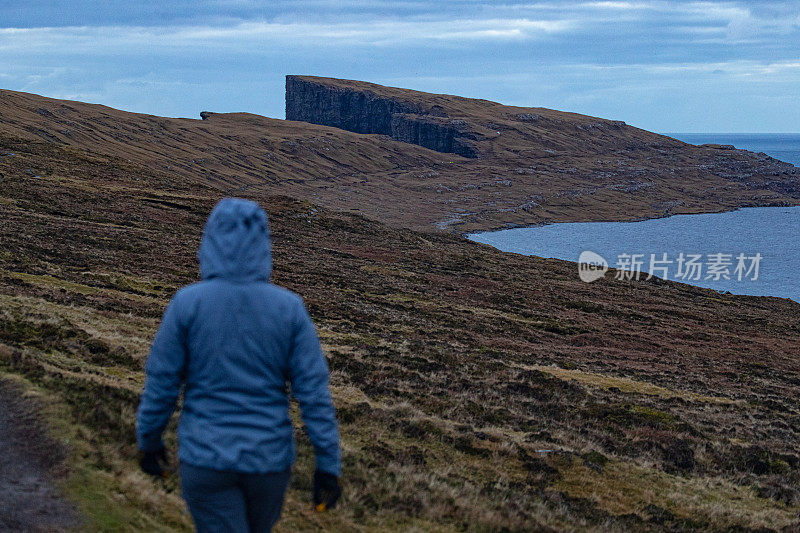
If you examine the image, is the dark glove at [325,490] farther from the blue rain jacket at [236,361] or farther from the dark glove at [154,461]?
the dark glove at [154,461]

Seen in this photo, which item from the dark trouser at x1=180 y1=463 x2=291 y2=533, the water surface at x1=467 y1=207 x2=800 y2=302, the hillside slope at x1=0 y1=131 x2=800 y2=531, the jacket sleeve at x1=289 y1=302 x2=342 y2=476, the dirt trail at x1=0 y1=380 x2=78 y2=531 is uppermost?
the water surface at x1=467 y1=207 x2=800 y2=302

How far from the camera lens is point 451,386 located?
2483 centimetres

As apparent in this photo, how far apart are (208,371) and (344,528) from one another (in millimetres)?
5517

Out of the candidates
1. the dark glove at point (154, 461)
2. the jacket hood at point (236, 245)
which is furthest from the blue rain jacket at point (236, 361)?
the dark glove at point (154, 461)

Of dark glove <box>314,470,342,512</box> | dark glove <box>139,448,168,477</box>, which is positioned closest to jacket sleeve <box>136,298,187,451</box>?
dark glove <box>139,448,168,477</box>

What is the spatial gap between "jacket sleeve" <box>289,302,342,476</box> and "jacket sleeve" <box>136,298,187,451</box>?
2.49 feet

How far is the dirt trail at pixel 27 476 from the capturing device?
24.4ft

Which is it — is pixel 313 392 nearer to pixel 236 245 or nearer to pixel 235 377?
pixel 235 377

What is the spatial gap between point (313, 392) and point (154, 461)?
1299 mm

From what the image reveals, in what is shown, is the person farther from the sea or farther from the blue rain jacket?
the sea

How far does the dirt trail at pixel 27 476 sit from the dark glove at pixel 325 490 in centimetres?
401

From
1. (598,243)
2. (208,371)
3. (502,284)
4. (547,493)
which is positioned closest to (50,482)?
(208,371)

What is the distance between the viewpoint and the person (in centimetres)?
470

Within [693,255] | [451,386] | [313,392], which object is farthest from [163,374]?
[693,255]
